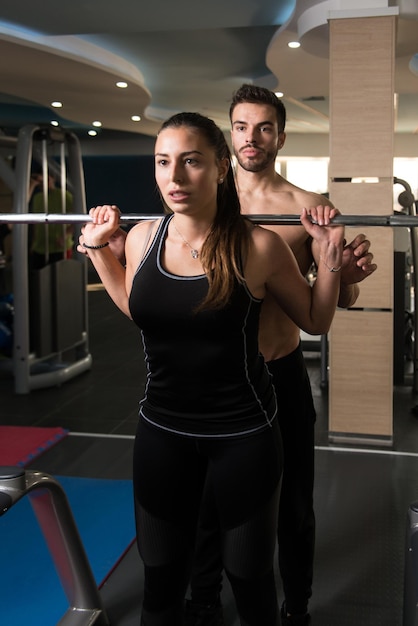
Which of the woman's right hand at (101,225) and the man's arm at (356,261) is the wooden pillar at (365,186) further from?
the woman's right hand at (101,225)

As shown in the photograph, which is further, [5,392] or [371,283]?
[5,392]

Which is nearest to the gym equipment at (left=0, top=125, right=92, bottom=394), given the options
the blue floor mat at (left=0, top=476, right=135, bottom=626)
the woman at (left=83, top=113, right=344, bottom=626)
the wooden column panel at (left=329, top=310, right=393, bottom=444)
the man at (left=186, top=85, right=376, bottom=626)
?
the blue floor mat at (left=0, top=476, right=135, bottom=626)

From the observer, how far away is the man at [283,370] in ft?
5.66

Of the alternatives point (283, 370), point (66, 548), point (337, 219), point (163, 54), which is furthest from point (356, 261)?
point (163, 54)

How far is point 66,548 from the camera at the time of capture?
1.86 metres

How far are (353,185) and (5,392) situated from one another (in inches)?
109

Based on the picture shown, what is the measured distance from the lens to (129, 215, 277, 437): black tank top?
4.19 ft

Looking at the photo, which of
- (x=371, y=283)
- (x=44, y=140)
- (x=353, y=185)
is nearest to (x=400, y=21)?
(x=353, y=185)

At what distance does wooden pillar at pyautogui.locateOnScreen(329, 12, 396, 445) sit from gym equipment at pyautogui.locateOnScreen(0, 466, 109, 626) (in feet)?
6.21

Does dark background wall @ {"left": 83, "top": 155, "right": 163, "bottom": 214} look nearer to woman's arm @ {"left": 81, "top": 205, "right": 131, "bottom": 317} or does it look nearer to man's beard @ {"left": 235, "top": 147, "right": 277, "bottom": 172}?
man's beard @ {"left": 235, "top": 147, "right": 277, "bottom": 172}

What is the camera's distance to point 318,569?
89.4 inches

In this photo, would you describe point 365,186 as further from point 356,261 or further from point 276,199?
point 356,261

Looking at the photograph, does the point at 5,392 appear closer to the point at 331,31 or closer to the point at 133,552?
the point at 133,552

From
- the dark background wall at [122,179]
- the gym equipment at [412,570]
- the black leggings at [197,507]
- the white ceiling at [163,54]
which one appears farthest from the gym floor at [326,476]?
the dark background wall at [122,179]
